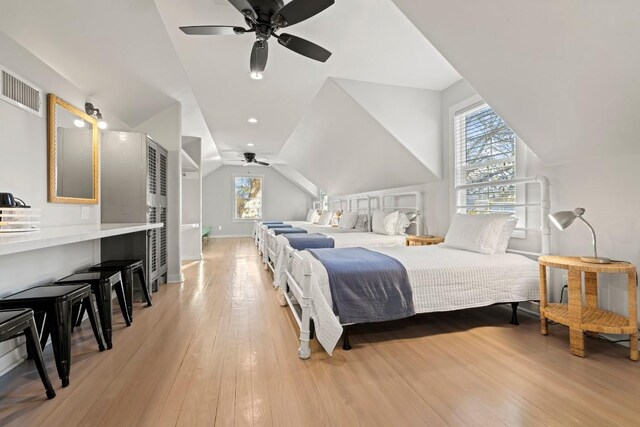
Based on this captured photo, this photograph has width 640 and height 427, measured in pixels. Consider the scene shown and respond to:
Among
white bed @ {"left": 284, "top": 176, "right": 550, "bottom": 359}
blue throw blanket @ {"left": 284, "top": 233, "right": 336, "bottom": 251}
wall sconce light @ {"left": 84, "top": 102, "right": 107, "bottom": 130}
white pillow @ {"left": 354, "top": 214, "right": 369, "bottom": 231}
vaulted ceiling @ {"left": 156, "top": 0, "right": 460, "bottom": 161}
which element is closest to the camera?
white bed @ {"left": 284, "top": 176, "right": 550, "bottom": 359}

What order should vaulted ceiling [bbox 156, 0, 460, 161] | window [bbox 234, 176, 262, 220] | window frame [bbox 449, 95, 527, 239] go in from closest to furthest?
vaulted ceiling [bbox 156, 0, 460, 161]
window frame [bbox 449, 95, 527, 239]
window [bbox 234, 176, 262, 220]

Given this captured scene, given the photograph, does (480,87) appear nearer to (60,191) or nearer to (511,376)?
(511,376)

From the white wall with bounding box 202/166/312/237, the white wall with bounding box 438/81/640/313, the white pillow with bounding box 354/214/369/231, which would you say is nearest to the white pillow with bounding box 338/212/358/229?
the white pillow with bounding box 354/214/369/231

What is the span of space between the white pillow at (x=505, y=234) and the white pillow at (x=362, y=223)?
284cm

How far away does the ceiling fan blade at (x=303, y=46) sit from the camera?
2.20 metres

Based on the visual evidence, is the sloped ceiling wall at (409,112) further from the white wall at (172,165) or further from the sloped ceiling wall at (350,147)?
the white wall at (172,165)

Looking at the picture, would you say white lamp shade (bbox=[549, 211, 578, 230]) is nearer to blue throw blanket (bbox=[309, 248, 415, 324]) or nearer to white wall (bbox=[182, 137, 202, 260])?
blue throw blanket (bbox=[309, 248, 415, 324])

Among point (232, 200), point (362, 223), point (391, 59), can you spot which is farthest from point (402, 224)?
point (232, 200)

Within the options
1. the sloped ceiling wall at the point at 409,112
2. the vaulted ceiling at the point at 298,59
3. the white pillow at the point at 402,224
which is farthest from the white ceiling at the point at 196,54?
the white pillow at the point at 402,224

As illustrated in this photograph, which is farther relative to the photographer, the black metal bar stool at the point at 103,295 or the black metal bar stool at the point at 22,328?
the black metal bar stool at the point at 103,295

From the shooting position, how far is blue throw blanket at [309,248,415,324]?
6.87ft

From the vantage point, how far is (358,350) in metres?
2.10

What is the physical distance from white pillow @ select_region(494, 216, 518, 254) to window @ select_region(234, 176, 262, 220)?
28.4 feet

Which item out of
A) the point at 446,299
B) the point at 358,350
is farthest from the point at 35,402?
the point at 446,299
